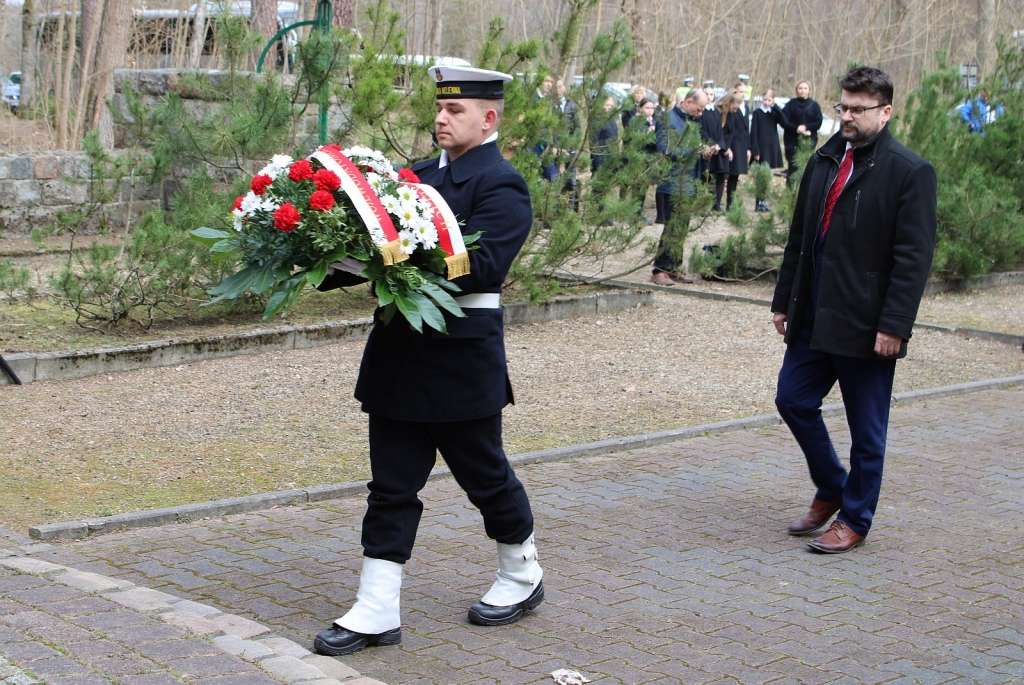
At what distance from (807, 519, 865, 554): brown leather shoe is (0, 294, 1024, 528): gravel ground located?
2.05m

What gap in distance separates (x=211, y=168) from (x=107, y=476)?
474 centimetres

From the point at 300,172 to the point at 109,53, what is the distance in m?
12.4

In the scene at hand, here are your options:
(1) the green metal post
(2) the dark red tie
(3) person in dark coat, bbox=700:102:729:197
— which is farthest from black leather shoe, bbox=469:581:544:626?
(3) person in dark coat, bbox=700:102:729:197

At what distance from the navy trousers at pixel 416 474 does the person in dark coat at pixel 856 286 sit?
175 cm

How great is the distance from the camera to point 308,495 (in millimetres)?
5879

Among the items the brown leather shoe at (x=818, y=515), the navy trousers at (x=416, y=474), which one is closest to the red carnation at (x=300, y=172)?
the navy trousers at (x=416, y=474)

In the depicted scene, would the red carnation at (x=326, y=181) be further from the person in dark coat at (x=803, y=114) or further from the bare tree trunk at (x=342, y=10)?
the person in dark coat at (x=803, y=114)

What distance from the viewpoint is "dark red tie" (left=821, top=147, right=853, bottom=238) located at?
5.38 metres

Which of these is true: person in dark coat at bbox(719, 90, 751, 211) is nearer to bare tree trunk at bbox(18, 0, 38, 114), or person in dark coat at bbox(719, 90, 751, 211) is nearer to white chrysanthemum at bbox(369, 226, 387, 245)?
bare tree trunk at bbox(18, 0, 38, 114)

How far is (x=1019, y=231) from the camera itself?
1370 centimetres

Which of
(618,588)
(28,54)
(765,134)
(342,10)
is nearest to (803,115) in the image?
(765,134)

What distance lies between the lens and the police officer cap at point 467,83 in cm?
406

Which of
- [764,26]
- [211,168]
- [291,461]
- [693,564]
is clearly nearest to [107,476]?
[291,461]

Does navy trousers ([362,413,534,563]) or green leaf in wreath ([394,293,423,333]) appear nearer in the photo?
green leaf in wreath ([394,293,423,333])
